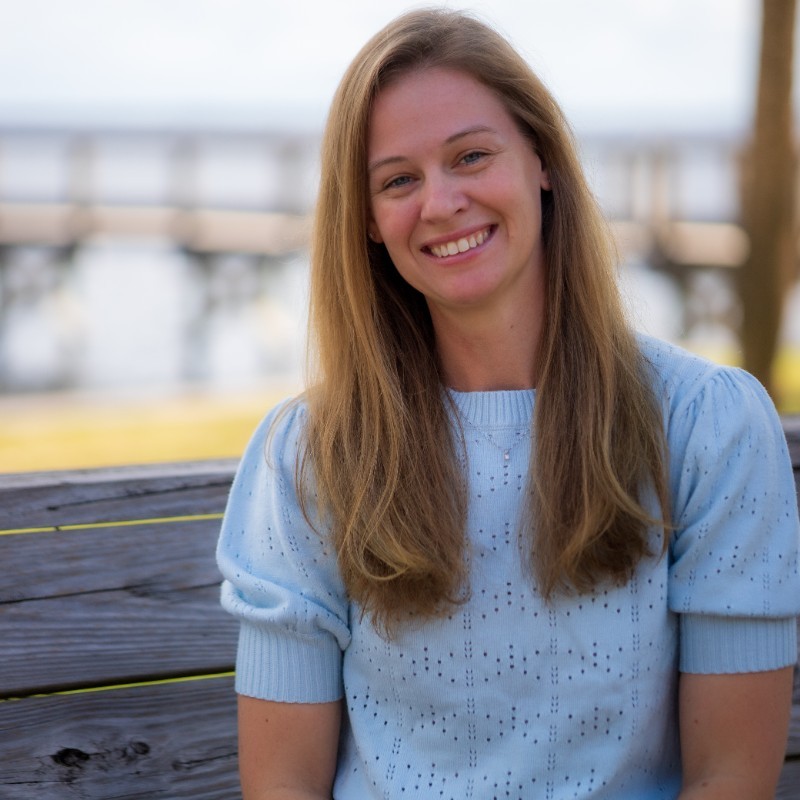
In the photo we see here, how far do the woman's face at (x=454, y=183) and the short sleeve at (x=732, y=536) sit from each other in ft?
1.11

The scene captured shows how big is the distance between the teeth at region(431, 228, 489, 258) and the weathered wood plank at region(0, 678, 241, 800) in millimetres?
754

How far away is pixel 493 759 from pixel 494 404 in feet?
1.58

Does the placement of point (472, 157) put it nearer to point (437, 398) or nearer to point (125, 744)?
point (437, 398)

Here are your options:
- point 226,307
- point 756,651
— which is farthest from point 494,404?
point 226,307

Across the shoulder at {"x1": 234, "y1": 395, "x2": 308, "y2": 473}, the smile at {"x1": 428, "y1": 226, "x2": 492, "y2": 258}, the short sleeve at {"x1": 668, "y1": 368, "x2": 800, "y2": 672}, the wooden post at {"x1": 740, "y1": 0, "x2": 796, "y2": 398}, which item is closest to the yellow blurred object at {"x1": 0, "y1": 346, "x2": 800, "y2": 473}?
the wooden post at {"x1": 740, "y1": 0, "x2": 796, "y2": 398}

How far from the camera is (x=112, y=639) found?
1.80 m

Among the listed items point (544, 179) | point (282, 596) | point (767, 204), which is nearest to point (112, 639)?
point (282, 596)

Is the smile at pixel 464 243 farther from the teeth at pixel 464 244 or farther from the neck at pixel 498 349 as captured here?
the neck at pixel 498 349

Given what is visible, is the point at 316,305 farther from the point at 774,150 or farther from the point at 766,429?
the point at 774,150

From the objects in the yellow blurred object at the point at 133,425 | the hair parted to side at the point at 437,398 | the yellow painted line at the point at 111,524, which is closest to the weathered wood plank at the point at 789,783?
the hair parted to side at the point at 437,398

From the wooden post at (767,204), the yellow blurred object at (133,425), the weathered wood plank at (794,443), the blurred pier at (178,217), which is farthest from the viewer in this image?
the blurred pier at (178,217)

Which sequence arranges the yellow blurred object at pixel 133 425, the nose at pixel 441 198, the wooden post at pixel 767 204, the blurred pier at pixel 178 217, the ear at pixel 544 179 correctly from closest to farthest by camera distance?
the nose at pixel 441 198 → the ear at pixel 544 179 → the wooden post at pixel 767 204 → the yellow blurred object at pixel 133 425 → the blurred pier at pixel 178 217

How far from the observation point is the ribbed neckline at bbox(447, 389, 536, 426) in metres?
1.69

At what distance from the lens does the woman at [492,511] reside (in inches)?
61.4
